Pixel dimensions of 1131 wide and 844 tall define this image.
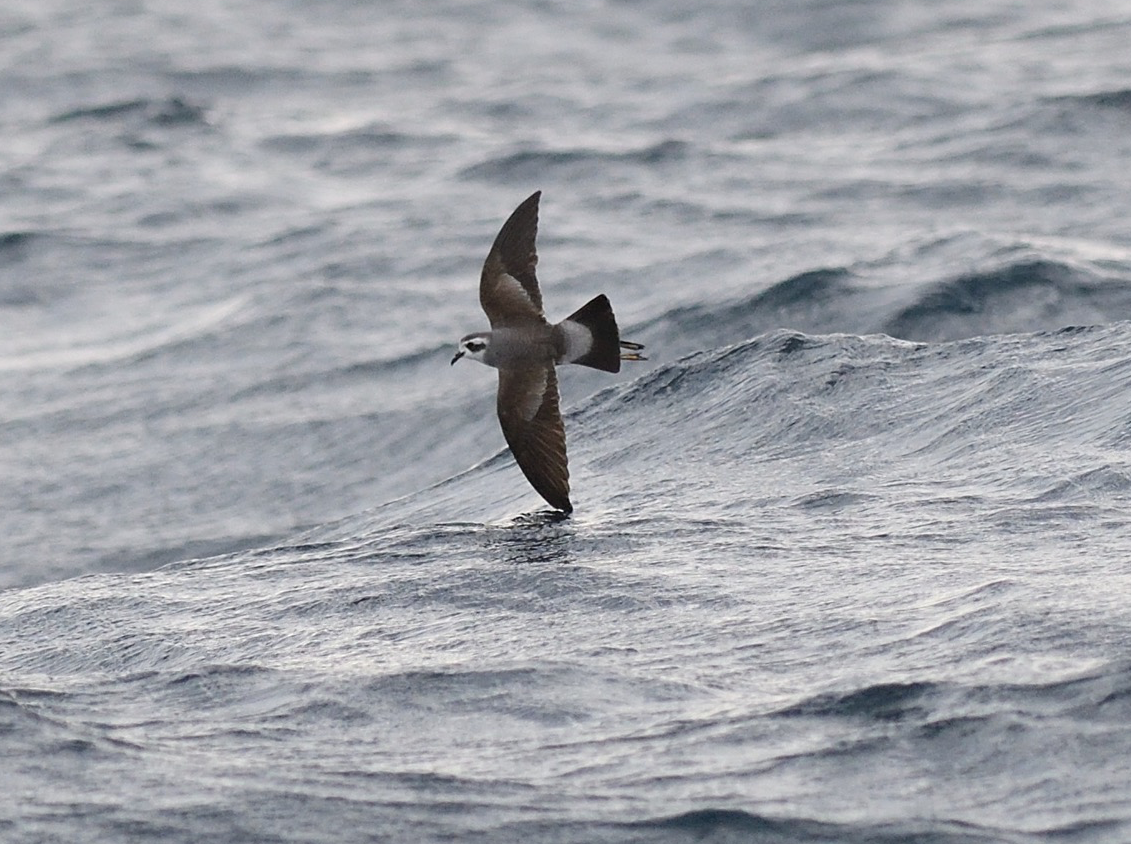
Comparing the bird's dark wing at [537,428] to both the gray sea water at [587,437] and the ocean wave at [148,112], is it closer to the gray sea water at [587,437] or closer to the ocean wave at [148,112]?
the gray sea water at [587,437]

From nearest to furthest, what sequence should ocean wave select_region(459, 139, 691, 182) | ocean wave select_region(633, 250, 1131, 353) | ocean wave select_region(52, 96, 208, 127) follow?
ocean wave select_region(633, 250, 1131, 353), ocean wave select_region(459, 139, 691, 182), ocean wave select_region(52, 96, 208, 127)

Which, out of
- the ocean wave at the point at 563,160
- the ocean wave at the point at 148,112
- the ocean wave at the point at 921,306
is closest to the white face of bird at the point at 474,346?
the ocean wave at the point at 921,306

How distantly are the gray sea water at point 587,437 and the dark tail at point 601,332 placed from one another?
704mm

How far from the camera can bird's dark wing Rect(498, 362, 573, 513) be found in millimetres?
8102

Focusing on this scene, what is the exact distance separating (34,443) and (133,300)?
3.90 m

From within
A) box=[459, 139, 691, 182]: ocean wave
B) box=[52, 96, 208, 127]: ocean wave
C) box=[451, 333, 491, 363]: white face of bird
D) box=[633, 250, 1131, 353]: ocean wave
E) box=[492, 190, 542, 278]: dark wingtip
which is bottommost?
box=[633, 250, 1131, 353]: ocean wave

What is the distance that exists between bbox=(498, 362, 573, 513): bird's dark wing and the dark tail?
240 millimetres

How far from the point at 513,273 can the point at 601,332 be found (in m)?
0.82

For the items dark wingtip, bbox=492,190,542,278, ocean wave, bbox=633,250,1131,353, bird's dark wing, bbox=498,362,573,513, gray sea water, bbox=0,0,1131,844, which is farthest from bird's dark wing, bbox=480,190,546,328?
ocean wave, bbox=633,250,1131,353

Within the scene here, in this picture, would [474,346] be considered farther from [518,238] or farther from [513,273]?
[518,238]

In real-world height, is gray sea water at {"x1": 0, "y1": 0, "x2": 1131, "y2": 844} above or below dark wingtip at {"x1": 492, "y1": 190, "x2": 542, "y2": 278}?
below

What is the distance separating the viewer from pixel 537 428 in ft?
27.0

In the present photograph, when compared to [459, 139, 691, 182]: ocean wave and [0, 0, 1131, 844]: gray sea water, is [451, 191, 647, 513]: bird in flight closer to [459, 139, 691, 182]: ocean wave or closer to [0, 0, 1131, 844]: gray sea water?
[0, 0, 1131, 844]: gray sea water

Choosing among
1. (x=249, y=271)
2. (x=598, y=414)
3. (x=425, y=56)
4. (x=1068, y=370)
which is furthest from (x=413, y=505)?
(x=425, y=56)
